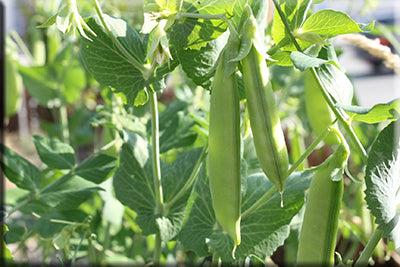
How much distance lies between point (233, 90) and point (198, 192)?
19cm

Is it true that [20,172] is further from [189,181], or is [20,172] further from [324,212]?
[324,212]

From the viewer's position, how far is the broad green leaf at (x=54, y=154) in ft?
1.77

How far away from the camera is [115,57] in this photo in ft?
1.33

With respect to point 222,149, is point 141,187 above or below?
below

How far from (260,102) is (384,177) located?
0.43 feet

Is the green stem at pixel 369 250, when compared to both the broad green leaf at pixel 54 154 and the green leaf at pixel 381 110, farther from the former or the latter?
the broad green leaf at pixel 54 154

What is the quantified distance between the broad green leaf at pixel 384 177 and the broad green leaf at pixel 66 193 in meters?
0.31

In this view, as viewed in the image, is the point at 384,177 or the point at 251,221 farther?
the point at 251,221

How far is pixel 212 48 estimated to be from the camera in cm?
37

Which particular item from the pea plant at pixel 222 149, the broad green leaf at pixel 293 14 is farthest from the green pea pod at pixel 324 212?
the broad green leaf at pixel 293 14

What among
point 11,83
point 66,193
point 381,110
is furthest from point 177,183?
point 11,83

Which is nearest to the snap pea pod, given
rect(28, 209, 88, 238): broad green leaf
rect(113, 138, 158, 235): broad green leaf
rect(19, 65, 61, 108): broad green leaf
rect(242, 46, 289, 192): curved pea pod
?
rect(242, 46, 289, 192): curved pea pod

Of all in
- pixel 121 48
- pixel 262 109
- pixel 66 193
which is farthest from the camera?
pixel 66 193

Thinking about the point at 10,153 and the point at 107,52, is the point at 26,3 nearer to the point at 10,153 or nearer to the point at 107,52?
the point at 10,153
